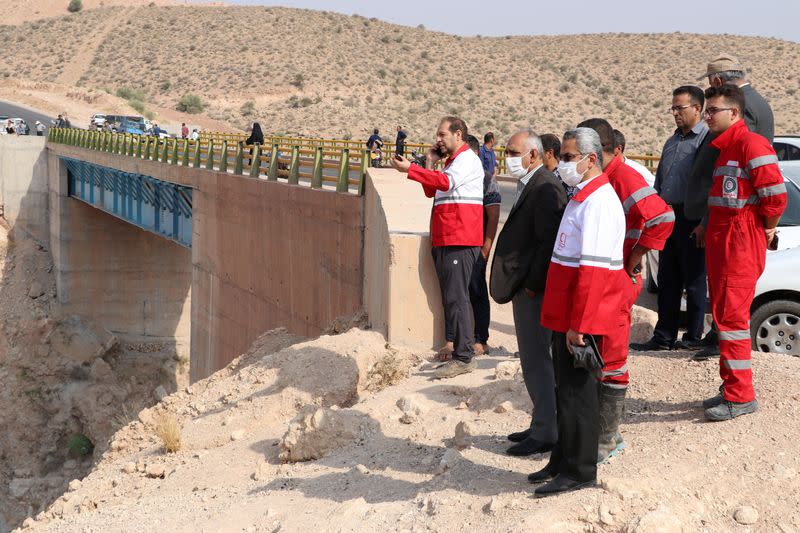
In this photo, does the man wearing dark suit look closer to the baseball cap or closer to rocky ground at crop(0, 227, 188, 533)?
the baseball cap

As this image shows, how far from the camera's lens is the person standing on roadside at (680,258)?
24.7 feet

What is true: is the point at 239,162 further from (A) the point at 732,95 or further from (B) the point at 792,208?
(A) the point at 732,95

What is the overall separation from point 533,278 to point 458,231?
2241 millimetres

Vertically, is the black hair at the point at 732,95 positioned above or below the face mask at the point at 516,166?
above

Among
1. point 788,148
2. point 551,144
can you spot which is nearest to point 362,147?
point 788,148

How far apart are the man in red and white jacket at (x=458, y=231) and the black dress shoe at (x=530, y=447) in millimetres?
Answer: 2092

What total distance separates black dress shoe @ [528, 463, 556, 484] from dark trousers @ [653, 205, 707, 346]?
2575 mm

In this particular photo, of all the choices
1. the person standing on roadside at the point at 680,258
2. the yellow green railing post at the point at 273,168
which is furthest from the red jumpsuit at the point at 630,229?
the yellow green railing post at the point at 273,168

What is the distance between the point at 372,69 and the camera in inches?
3295

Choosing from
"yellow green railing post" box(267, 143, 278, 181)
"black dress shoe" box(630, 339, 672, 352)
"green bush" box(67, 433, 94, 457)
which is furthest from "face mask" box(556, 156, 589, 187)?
"green bush" box(67, 433, 94, 457)

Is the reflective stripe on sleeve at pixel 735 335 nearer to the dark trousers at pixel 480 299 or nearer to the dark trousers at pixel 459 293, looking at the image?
the dark trousers at pixel 459 293

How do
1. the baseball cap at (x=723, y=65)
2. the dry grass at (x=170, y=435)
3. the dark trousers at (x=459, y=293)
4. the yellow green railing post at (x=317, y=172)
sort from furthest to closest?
the yellow green railing post at (x=317, y=172) → the dry grass at (x=170, y=435) → the dark trousers at (x=459, y=293) → the baseball cap at (x=723, y=65)

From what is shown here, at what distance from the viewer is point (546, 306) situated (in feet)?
17.6

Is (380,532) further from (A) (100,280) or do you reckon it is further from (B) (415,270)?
(A) (100,280)
